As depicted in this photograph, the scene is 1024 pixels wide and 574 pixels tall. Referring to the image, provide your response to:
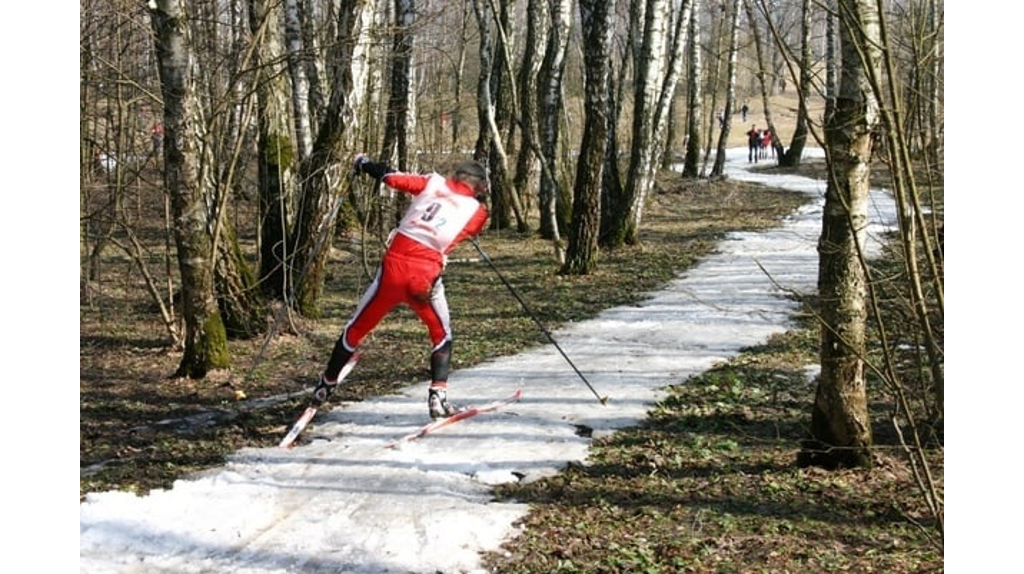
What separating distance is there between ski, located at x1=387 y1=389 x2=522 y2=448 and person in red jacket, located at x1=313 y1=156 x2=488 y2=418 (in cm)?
75

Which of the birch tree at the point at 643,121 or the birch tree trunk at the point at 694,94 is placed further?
the birch tree trunk at the point at 694,94

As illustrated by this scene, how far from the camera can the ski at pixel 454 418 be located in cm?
751

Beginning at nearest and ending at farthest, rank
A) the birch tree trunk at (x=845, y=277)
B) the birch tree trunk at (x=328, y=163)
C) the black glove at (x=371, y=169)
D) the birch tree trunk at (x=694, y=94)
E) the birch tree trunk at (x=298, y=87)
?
1. the birch tree trunk at (x=845, y=277)
2. the black glove at (x=371, y=169)
3. the birch tree trunk at (x=328, y=163)
4. the birch tree trunk at (x=298, y=87)
5. the birch tree trunk at (x=694, y=94)

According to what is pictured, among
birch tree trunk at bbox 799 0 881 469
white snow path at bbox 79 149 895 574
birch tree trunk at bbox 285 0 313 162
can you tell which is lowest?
white snow path at bbox 79 149 895 574

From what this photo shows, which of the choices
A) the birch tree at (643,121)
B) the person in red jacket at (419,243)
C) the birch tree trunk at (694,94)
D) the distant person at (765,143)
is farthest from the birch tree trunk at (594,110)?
the distant person at (765,143)

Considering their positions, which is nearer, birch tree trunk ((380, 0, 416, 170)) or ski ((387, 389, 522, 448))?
ski ((387, 389, 522, 448))

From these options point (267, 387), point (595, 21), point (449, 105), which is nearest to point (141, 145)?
point (267, 387)

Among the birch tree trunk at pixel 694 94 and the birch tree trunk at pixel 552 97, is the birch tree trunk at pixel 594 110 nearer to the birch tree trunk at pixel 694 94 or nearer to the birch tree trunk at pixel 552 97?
the birch tree trunk at pixel 552 97

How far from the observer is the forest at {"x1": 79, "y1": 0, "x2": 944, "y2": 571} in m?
5.46

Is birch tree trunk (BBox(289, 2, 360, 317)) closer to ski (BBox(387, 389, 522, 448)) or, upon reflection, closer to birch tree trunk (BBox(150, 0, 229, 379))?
birch tree trunk (BBox(150, 0, 229, 379))

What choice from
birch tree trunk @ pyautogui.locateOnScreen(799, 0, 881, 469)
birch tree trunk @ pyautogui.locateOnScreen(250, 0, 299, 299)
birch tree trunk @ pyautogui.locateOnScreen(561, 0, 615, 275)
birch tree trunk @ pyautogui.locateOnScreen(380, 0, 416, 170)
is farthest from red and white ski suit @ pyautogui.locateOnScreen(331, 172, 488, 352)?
birch tree trunk @ pyautogui.locateOnScreen(380, 0, 416, 170)

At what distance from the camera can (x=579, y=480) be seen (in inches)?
264

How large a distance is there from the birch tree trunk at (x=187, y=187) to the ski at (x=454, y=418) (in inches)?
116

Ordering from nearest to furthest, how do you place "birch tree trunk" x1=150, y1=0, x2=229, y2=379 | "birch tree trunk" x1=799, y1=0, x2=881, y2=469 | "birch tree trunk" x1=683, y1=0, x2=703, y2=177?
"birch tree trunk" x1=799, y1=0, x2=881, y2=469 → "birch tree trunk" x1=150, y1=0, x2=229, y2=379 → "birch tree trunk" x1=683, y1=0, x2=703, y2=177
